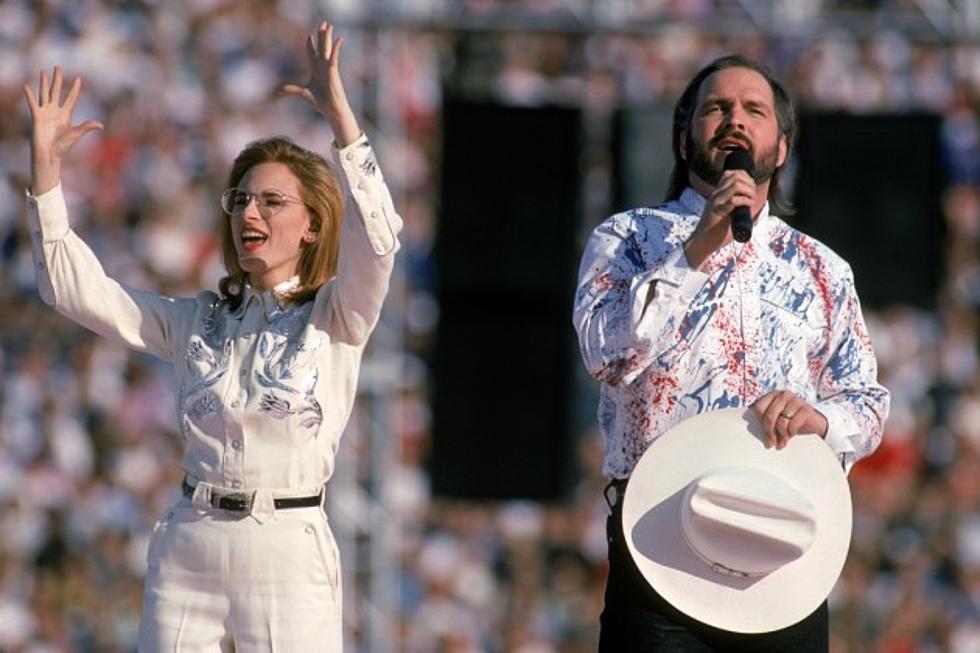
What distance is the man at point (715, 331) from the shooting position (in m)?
3.80

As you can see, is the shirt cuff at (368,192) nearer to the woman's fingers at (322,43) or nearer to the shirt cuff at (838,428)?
the woman's fingers at (322,43)

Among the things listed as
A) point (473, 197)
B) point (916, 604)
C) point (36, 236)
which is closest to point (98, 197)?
point (473, 197)

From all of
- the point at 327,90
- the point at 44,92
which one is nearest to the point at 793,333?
the point at 327,90

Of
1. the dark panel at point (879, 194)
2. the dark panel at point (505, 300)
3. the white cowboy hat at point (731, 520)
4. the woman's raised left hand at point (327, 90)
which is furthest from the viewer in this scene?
the dark panel at point (879, 194)

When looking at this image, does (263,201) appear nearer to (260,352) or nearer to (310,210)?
(310,210)

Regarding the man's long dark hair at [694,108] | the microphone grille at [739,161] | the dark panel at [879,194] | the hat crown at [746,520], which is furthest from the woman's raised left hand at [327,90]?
the dark panel at [879,194]

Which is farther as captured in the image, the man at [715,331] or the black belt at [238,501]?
the black belt at [238,501]

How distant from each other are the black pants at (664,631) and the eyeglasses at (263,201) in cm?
103

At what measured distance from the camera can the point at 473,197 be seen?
768 cm

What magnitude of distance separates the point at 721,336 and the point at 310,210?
3.41 feet

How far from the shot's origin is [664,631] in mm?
3820

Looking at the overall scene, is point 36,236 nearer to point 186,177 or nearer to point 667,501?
point 667,501

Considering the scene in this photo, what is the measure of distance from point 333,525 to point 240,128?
382 centimetres

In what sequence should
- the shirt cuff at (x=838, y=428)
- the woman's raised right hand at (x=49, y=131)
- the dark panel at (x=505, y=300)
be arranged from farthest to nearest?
the dark panel at (x=505, y=300) < the woman's raised right hand at (x=49, y=131) < the shirt cuff at (x=838, y=428)
